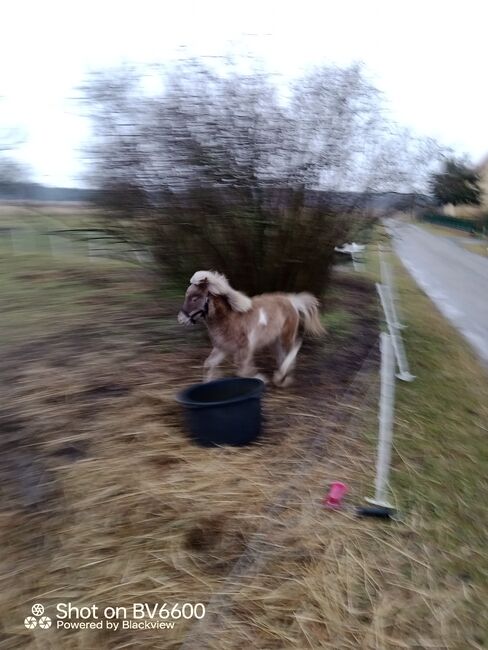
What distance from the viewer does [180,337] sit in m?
7.20

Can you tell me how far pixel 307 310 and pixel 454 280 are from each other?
1190 centimetres

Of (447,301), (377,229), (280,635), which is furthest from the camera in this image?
(447,301)

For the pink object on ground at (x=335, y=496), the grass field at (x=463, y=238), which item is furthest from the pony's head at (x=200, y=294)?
the grass field at (x=463, y=238)

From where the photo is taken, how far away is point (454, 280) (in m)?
16.8

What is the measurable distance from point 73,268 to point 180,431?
7.29 m

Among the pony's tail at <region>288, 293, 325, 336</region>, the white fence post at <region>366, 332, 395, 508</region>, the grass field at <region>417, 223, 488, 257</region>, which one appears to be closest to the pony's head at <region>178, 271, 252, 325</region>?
the pony's tail at <region>288, 293, 325, 336</region>

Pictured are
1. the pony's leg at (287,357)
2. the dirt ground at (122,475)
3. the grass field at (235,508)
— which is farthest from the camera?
the pony's leg at (287,357)

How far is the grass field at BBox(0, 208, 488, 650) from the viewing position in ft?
9.30

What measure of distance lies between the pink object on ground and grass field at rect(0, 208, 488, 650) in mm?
75

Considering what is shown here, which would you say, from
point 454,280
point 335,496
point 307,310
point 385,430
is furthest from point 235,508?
point 454,280

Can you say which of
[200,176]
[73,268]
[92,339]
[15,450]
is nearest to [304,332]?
[200,176]

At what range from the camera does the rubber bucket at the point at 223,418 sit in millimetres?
4277

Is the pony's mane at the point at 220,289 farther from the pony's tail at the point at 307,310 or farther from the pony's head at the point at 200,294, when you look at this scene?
the pony's tail at the point at 307,310

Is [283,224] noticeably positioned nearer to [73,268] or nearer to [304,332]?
[304,332]
